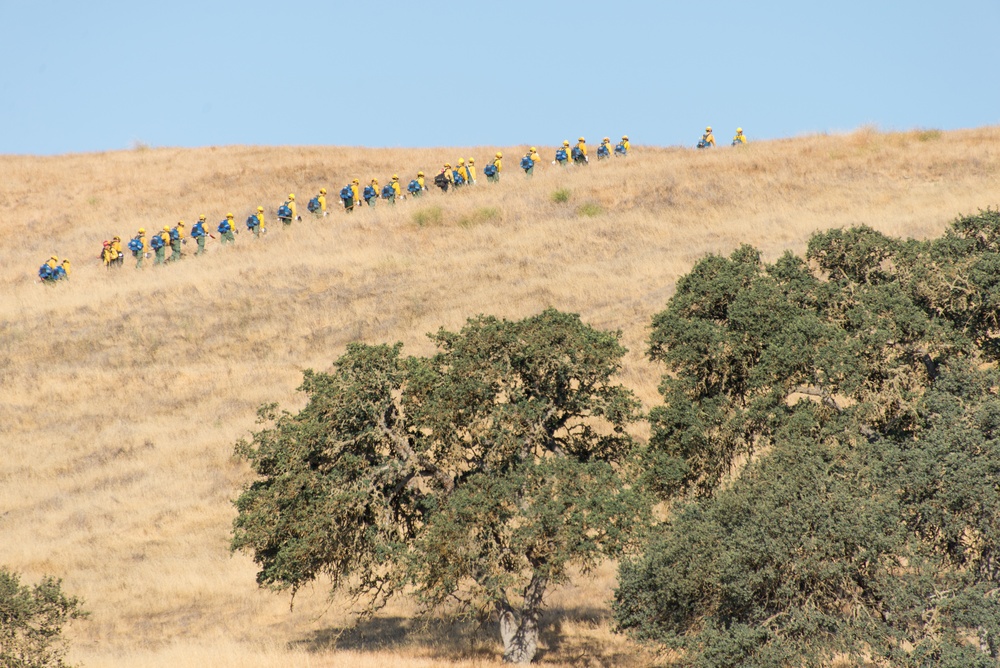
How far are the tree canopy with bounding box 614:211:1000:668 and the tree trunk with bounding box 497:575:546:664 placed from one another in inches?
52.5

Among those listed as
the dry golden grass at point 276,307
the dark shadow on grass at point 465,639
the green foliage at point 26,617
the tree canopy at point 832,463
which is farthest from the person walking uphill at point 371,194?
the green foliage at point 26,617

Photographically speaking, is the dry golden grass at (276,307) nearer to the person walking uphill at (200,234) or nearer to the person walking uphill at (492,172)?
the person walking uphill at (492,172)

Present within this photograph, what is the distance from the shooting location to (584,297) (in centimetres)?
3906

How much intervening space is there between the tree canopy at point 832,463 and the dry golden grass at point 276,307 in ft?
11.2

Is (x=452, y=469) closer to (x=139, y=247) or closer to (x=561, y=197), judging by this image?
(x=561, y=197)

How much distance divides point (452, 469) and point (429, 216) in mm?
29679

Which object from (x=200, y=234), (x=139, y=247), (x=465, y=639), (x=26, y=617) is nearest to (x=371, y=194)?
(x=200, y=234)

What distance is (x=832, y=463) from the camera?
16.9 m

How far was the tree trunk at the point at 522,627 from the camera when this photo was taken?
60.3ft

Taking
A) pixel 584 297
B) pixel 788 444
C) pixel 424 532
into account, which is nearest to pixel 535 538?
pixel 424 532

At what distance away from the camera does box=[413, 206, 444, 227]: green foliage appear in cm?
4788

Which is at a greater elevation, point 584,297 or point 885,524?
point 584,297

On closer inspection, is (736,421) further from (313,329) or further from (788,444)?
(313,329)

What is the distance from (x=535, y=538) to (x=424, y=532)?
1.88m
